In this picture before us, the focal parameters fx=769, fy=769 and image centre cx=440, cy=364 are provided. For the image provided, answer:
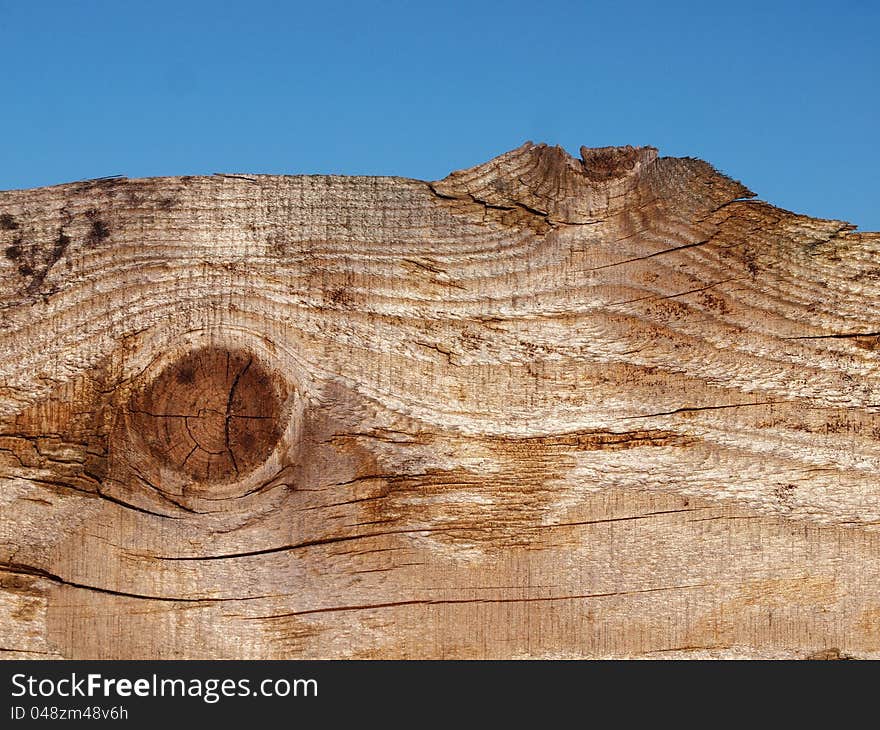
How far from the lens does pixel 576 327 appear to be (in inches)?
65.0

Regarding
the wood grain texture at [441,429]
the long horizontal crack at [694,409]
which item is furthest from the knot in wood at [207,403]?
the long horizontal crack at [694,409]

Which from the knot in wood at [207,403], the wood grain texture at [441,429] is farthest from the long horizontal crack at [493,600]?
the knot in wood at [207,403]

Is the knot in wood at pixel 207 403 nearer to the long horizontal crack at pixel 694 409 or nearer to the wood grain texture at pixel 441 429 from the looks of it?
the wood grain texture at pixel 441 429

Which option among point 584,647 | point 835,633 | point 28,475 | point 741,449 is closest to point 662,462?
point 741,449

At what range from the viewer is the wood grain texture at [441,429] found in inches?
64.8

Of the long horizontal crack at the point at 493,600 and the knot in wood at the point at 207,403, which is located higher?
the knot in wood at the point at 207,403

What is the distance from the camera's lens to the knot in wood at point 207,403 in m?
1.65

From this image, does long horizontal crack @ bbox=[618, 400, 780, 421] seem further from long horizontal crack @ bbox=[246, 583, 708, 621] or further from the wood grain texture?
long horizontal crack @ bbox=[246, 583, 708, 621]

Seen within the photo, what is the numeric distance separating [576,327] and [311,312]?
57 cm

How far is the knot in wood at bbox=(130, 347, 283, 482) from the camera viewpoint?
5.42ft

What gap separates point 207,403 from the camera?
167cm

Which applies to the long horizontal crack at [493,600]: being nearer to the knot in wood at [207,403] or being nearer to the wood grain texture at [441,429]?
the wood grain texture at [441,429]

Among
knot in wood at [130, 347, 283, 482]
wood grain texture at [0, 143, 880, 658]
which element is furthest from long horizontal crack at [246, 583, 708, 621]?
knot in wood at [130, 347, 283, 482]

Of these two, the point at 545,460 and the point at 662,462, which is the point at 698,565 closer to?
the point at 662,462
